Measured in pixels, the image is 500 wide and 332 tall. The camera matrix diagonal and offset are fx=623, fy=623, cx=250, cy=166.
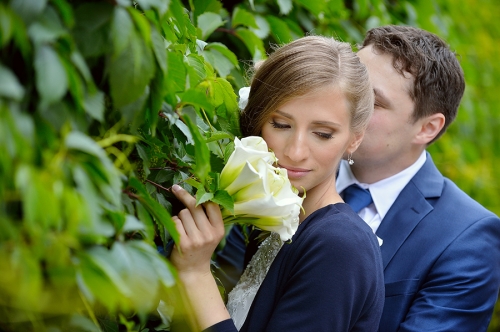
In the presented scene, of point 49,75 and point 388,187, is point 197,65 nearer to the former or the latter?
point 49,75

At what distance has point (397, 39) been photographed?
2.64m

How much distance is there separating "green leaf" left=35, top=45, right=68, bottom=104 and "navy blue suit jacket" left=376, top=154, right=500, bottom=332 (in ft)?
5.76

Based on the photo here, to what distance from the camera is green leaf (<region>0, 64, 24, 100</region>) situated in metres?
0.88

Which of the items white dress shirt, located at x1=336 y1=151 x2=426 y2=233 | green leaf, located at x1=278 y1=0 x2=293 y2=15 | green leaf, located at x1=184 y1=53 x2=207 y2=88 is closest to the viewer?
green leaf, located at x1=184 y1=53 x2=207 y2=88

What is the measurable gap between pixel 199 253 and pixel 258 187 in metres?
0.25

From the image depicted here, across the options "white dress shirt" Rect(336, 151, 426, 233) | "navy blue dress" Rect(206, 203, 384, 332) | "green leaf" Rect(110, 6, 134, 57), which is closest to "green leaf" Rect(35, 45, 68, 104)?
"green leaf" Rect(110, 6, 134, 57)

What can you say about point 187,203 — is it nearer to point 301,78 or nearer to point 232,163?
point 232,163

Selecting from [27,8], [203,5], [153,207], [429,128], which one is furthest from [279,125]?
[429,128]

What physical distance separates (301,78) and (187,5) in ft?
2.06

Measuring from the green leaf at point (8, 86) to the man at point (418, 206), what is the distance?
69.5 inches

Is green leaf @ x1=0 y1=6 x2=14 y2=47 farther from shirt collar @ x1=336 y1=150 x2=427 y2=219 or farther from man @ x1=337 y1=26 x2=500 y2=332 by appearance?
shirt collar @ x1=336 y1=150 x2=427 y2=219

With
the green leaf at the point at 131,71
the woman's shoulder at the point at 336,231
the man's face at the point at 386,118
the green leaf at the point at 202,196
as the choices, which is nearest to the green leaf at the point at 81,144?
the green leaf at the point at 131,71

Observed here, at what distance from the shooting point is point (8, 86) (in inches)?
34.9

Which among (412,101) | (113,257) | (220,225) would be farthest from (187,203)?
(412,101)
